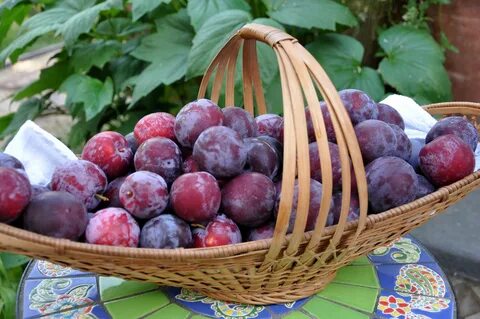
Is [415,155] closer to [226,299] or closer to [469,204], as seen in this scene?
[226,299]

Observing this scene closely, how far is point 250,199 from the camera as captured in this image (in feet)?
2.31

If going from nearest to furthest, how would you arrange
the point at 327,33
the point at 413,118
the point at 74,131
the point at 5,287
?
1. the point at 413,118
2. the point at 5,287
3. the point at 327,33
4. the point at 74,131

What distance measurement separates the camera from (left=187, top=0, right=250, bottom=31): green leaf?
167 cm

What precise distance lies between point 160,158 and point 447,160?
1.26 feet

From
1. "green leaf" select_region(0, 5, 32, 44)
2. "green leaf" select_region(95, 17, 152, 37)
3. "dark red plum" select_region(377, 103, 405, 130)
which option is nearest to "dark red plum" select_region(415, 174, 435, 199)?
"dark red plum" select_region(377, 103, 405, 130)

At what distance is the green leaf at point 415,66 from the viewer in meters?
1.70

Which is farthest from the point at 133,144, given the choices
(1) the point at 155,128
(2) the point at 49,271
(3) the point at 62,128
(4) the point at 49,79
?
(3) the point at 62,128

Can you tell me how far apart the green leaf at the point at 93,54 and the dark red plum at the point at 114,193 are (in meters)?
1.14

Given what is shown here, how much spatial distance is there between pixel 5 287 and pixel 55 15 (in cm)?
98

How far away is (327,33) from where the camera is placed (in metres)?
1.87

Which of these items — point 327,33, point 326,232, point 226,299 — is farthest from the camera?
point 327,33

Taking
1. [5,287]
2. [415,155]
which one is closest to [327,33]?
[415,155]

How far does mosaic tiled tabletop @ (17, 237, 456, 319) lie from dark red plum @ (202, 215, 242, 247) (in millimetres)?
157

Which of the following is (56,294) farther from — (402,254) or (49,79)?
(49,79)
